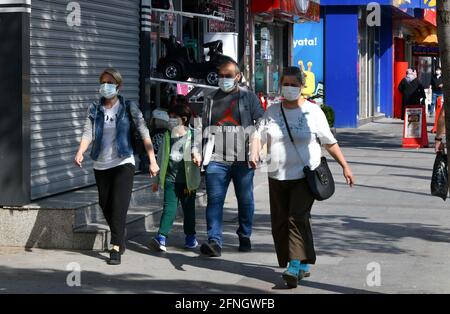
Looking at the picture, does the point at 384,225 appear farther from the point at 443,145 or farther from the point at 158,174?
the point at 158,174

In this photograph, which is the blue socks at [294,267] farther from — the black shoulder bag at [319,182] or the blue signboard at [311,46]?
the blue signboard at [311,46]

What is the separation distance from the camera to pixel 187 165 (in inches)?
410

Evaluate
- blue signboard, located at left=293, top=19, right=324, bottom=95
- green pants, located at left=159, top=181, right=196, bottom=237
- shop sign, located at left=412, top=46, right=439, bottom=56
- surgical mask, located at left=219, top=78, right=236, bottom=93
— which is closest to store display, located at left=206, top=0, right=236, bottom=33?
green pants, located at left=159, top=181, right=196, bottom=237

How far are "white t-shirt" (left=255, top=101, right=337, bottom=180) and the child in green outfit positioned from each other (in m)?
1.81

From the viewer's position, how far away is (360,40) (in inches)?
1315

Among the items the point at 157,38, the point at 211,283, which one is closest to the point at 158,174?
the point at 211,283

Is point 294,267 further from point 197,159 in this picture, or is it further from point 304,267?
point 197,159

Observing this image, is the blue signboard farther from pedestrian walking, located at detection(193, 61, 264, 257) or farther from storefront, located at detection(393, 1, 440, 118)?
pedestrian walking, located at detection(193, 61, 264, 257)

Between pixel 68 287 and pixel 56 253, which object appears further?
pixel 56 253

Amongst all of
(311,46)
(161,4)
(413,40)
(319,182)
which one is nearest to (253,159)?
(319,182)

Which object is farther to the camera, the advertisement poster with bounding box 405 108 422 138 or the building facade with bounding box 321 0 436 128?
the building facade with bounding box 321 0 436 128

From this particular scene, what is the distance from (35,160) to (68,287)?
2883 mm

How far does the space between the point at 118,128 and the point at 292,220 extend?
2.09 metres

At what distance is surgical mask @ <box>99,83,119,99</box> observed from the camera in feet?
31.7
